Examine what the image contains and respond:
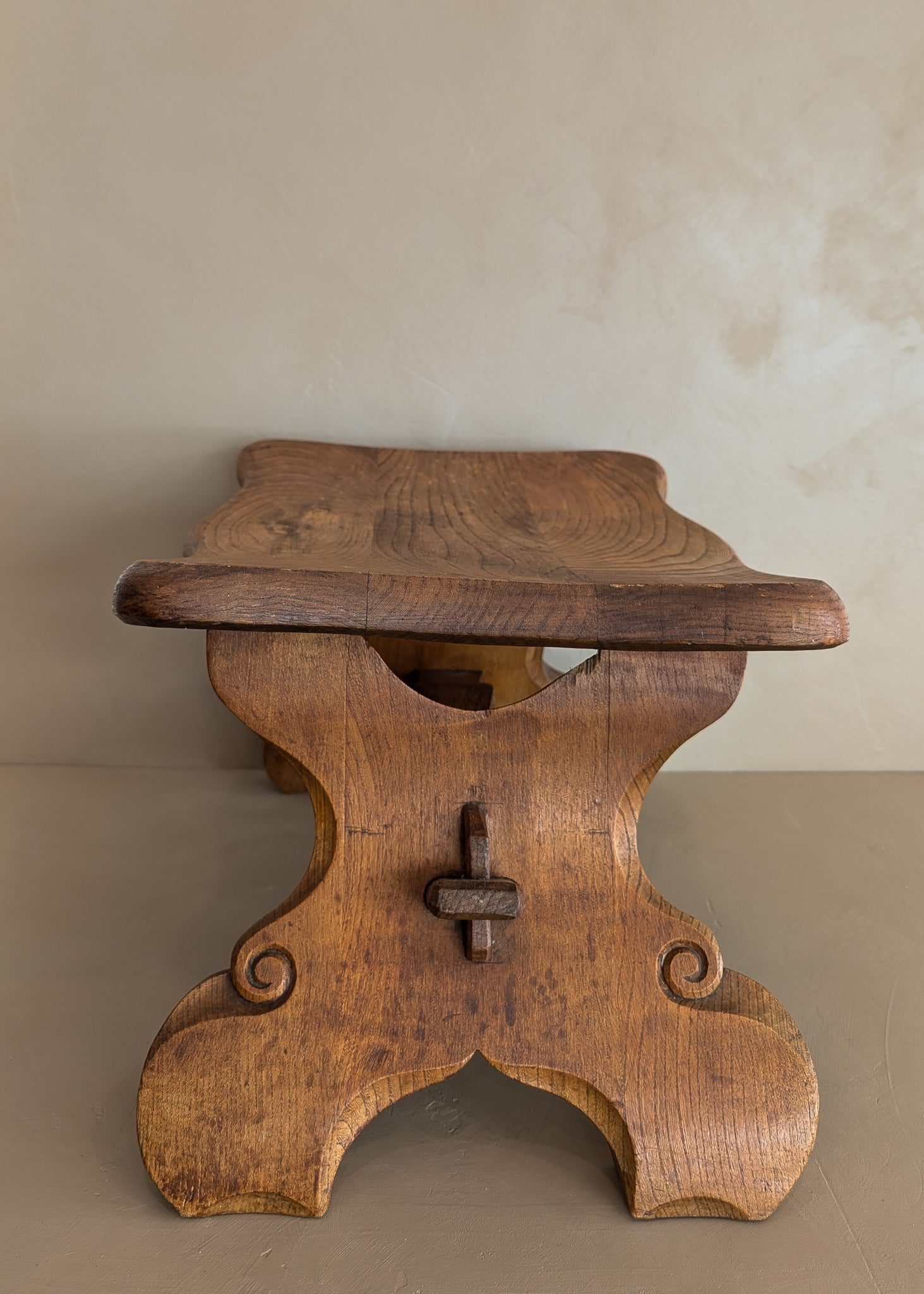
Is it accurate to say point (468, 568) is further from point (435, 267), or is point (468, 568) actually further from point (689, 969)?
point (435, 267)

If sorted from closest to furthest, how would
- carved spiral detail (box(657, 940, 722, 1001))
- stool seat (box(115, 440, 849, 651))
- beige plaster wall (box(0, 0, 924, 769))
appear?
stool seat (box(115, 440, 849, 651)) < carved spiral detail (box(657, 940, 722, 1001)) < beige plaster wall (box(0, 0, 924, 769))

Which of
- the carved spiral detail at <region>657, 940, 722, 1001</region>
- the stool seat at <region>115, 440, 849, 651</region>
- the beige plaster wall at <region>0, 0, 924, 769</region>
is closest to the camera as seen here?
the stool seat at <region>115, 440, 849, 651</region>

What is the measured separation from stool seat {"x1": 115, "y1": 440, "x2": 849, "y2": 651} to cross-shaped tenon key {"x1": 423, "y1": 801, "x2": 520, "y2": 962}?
0.16m

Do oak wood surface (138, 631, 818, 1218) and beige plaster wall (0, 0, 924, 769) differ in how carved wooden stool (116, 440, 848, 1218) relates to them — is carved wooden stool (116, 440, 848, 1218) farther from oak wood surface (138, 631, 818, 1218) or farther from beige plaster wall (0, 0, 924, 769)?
beige plaster wall (0, 0, 924, 769)

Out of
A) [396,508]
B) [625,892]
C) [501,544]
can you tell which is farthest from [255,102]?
[625,892]

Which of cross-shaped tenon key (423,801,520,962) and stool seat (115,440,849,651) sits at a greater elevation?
stool seat (115,440,849,651)

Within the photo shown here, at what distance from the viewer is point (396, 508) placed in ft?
3.77

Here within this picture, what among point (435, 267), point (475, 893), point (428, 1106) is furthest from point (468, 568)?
point (435, 267)

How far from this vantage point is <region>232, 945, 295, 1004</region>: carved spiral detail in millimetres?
780

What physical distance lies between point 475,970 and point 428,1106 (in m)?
0.19

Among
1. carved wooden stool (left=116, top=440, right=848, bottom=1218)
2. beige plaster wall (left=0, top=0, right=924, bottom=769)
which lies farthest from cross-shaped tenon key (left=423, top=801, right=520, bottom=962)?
beige plaster wall (left=0, top=0, right=924, bottom=769)

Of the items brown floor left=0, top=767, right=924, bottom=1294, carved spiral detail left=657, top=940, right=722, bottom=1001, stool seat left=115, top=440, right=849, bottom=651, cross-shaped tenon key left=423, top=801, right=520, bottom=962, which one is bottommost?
brown floor left=0, top=767, right=924, bottom=1294

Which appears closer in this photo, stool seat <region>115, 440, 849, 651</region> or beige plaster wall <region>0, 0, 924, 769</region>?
stool seat <region>115, 440, 849, 651</region>

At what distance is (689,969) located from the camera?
0.81m
